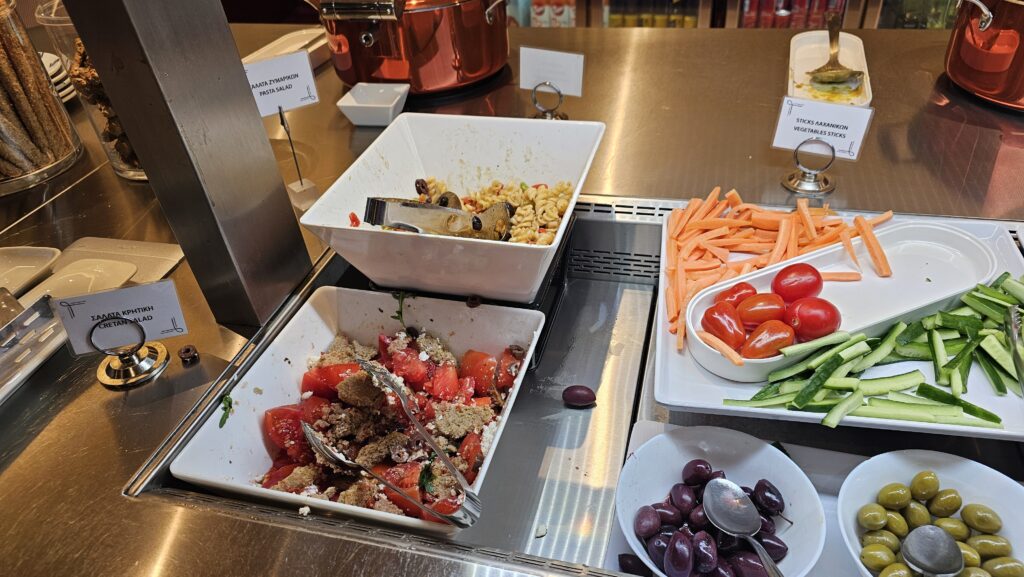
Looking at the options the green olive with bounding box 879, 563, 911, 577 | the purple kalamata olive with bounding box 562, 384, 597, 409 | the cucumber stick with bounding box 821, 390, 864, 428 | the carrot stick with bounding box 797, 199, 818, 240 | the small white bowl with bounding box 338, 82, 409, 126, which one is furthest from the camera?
the small white bowl with bounding box 338, 82, 409, 126

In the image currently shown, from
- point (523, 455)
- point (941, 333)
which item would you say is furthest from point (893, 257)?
point (523, 455)

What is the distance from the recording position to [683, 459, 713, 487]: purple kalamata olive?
2.88ft

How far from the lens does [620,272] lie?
4.37 ft

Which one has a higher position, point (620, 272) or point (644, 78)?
point (644, 78)

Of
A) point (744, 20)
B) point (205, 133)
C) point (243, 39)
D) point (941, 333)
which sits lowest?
point (744, 20)

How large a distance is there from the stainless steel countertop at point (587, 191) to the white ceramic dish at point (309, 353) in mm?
61

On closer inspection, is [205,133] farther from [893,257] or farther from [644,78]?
[644,78]

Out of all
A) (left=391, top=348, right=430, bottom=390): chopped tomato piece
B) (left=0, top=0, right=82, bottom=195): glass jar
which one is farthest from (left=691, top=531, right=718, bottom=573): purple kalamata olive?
(left=0, top=0, right=82, bottom=195): glass jar

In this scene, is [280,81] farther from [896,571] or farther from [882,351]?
[896,571]

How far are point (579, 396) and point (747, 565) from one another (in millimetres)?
366

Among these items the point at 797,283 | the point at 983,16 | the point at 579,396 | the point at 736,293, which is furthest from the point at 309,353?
the point at 983,16

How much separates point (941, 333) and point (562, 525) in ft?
2.10

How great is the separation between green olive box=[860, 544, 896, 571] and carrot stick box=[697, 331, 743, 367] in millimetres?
271

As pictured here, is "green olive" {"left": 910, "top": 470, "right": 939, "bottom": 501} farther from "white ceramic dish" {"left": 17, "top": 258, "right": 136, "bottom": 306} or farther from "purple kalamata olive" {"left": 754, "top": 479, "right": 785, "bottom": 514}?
"white ceramic dish" {"left": 17, "top": 258, "right": 136, "bottom": 306}
